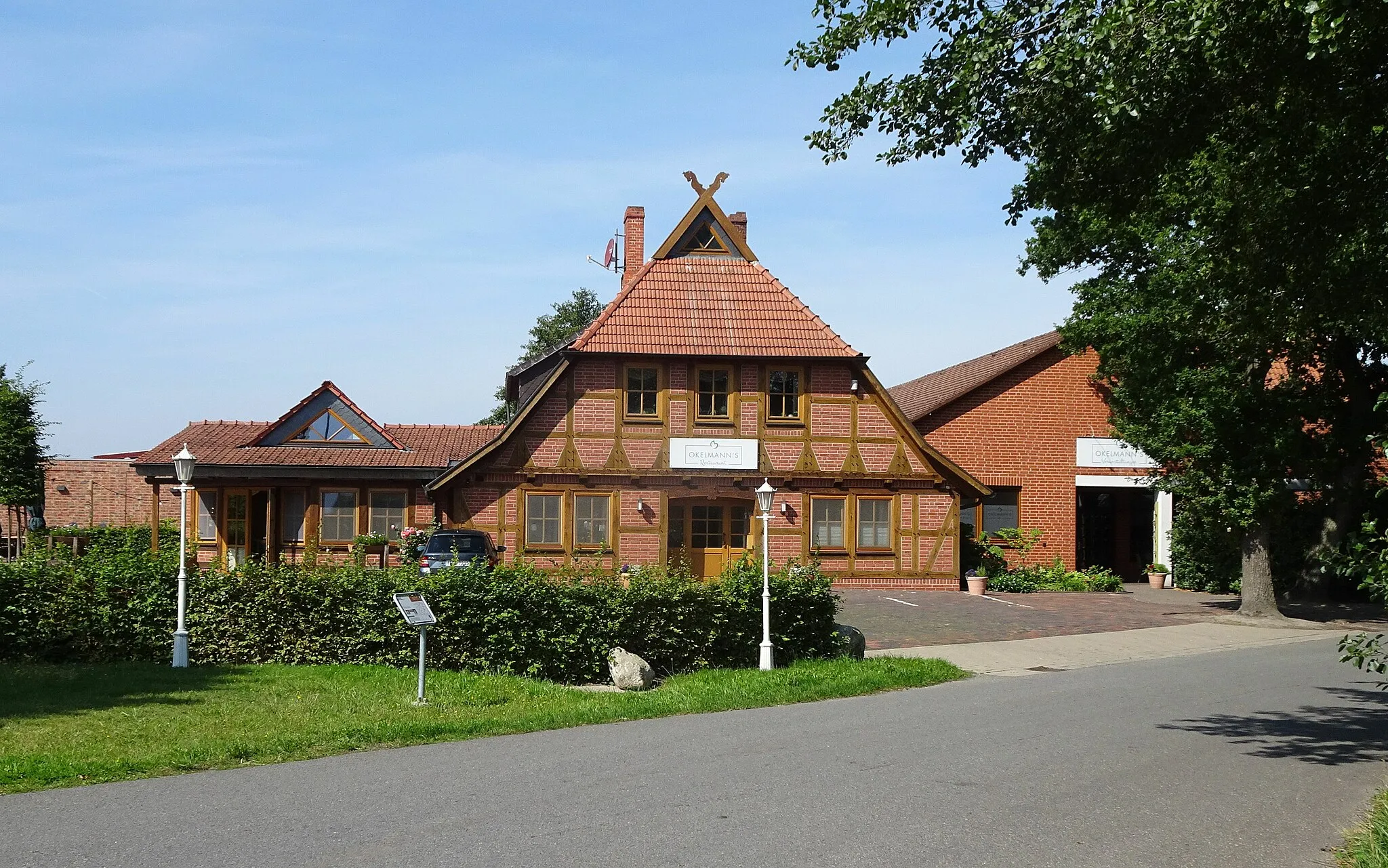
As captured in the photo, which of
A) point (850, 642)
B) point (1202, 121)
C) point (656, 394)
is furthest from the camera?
point (656, 394)

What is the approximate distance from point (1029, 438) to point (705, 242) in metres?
9.55

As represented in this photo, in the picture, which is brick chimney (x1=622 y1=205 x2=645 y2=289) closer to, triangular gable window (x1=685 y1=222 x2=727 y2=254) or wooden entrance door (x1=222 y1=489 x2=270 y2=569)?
triangular gable window (x1=685 y1=222 x2=727 y2=254)

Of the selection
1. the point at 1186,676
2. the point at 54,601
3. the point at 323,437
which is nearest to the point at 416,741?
the point at 54,601

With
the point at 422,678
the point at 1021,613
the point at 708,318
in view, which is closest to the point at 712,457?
the point at 708,318

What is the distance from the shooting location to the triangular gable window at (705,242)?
30.3 m

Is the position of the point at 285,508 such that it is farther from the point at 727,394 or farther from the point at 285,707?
the point at 285,707

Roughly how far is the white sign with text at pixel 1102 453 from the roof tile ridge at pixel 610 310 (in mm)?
11818

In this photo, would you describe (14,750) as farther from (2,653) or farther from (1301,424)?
(1301,424)

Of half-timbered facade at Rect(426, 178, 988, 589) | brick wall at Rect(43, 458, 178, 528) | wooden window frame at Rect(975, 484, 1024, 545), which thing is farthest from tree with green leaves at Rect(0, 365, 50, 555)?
wooden window frame at Rect(975, 484, 1024, 545)

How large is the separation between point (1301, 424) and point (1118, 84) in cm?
1876

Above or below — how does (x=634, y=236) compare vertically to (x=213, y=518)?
above

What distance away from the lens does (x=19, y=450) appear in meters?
37.6

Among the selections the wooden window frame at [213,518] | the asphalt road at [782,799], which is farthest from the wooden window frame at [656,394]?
the asphalt road at [782,799]

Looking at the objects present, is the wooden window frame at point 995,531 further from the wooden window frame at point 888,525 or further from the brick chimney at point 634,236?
the brick chimney at point 634,236
